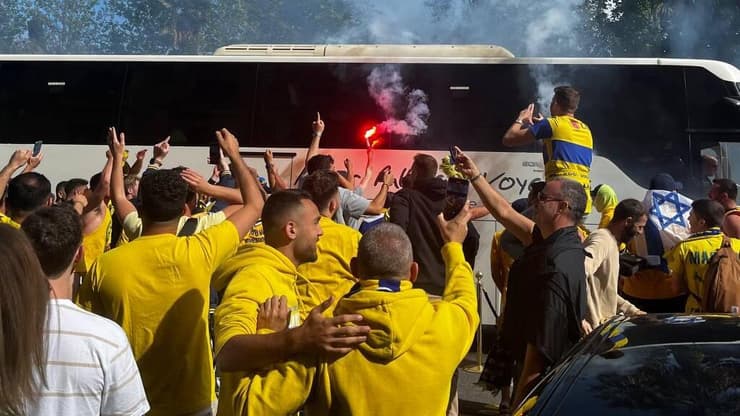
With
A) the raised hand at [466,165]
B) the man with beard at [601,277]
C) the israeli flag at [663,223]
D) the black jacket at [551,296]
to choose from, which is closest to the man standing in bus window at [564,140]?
the israeli flag at [663,223]

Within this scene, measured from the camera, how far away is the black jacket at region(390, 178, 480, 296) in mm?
6668

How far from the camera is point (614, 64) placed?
11383mm

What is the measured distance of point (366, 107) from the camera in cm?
1166

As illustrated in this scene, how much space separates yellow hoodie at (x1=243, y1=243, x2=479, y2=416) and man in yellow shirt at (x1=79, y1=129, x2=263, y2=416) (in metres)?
1.07

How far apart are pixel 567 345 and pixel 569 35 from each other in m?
17.2

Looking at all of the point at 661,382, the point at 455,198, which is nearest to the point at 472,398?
the point at 455,198

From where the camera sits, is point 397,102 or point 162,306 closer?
point 162,306

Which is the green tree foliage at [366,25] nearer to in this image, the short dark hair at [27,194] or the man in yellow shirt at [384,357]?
the short dark hair at [27,194]

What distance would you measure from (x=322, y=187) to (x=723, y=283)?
2.97 metres

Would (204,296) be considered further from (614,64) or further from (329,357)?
(614,64)

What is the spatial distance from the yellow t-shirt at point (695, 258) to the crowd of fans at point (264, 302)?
22.6 inches

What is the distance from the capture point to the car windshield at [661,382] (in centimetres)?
276

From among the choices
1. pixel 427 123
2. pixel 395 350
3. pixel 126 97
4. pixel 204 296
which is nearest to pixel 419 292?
pixel 395 350

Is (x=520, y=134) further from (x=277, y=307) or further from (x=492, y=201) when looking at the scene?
(x=277, y=307)
